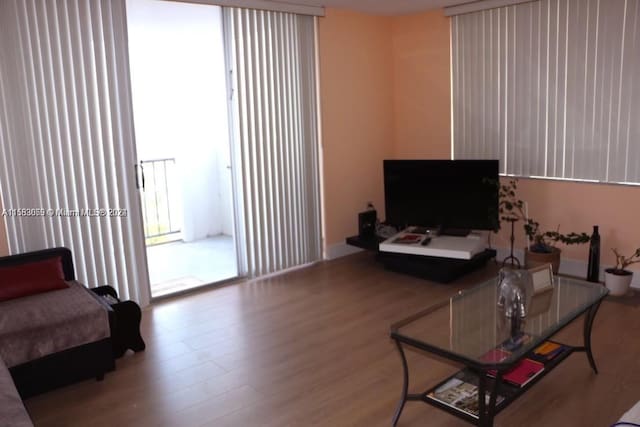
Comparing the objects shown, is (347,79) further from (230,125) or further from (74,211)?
(74,211)

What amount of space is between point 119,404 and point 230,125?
2.58 meters

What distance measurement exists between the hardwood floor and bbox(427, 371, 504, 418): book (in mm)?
Answer: 154

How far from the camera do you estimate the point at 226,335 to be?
12.8 feet

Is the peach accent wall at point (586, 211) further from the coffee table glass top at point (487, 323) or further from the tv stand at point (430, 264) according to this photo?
the coffee table glass top at point (487, 323)

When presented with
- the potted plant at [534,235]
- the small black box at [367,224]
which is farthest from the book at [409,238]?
the potted plant at [534,235]

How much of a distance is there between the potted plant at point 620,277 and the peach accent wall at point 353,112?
2.41 meters

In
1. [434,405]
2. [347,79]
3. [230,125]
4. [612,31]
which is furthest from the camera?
[347,79]

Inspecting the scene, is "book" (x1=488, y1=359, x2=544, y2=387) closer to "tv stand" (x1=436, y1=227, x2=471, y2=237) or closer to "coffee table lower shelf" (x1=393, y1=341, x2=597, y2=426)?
"coffee table lower shelf" (x1=393, y1=341, x2=597, y2=426)

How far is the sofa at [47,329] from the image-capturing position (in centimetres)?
300

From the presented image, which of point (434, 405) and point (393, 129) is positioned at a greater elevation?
point (393, 129)

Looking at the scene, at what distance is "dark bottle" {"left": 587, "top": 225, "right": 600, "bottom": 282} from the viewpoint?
4.41 meters

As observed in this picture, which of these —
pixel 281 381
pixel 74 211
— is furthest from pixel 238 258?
pixel 281 381

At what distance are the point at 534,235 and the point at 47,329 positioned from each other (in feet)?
12.7

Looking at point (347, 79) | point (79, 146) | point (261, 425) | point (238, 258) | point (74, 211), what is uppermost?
point (347, 79)
